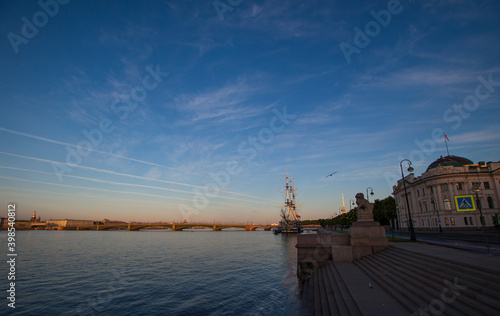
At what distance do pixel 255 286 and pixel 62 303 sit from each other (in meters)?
13.3

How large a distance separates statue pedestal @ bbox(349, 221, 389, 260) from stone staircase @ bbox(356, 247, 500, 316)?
542 cm

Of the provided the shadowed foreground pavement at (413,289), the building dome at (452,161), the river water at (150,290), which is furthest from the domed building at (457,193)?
the shadowed foreground pavement at (413,289)

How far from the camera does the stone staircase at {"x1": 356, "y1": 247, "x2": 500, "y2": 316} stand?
705cm

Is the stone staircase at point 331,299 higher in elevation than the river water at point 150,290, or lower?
higher

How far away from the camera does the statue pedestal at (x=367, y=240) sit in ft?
59.2

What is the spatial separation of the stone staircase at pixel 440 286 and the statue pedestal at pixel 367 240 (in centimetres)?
542

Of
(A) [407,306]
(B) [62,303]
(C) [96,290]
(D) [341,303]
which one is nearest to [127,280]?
(C) [96,290]

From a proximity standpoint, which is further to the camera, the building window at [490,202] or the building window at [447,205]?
the building window at [447,205]

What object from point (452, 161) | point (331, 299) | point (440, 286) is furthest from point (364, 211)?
point (452, 161)

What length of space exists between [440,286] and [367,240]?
10.1 metres

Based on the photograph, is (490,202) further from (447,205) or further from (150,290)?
(150,290)

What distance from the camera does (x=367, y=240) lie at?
1825cm

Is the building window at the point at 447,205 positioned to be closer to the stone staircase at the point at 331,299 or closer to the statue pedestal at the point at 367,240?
the statue pedestal at the point at 367,240

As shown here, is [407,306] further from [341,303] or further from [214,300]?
[214,300]
